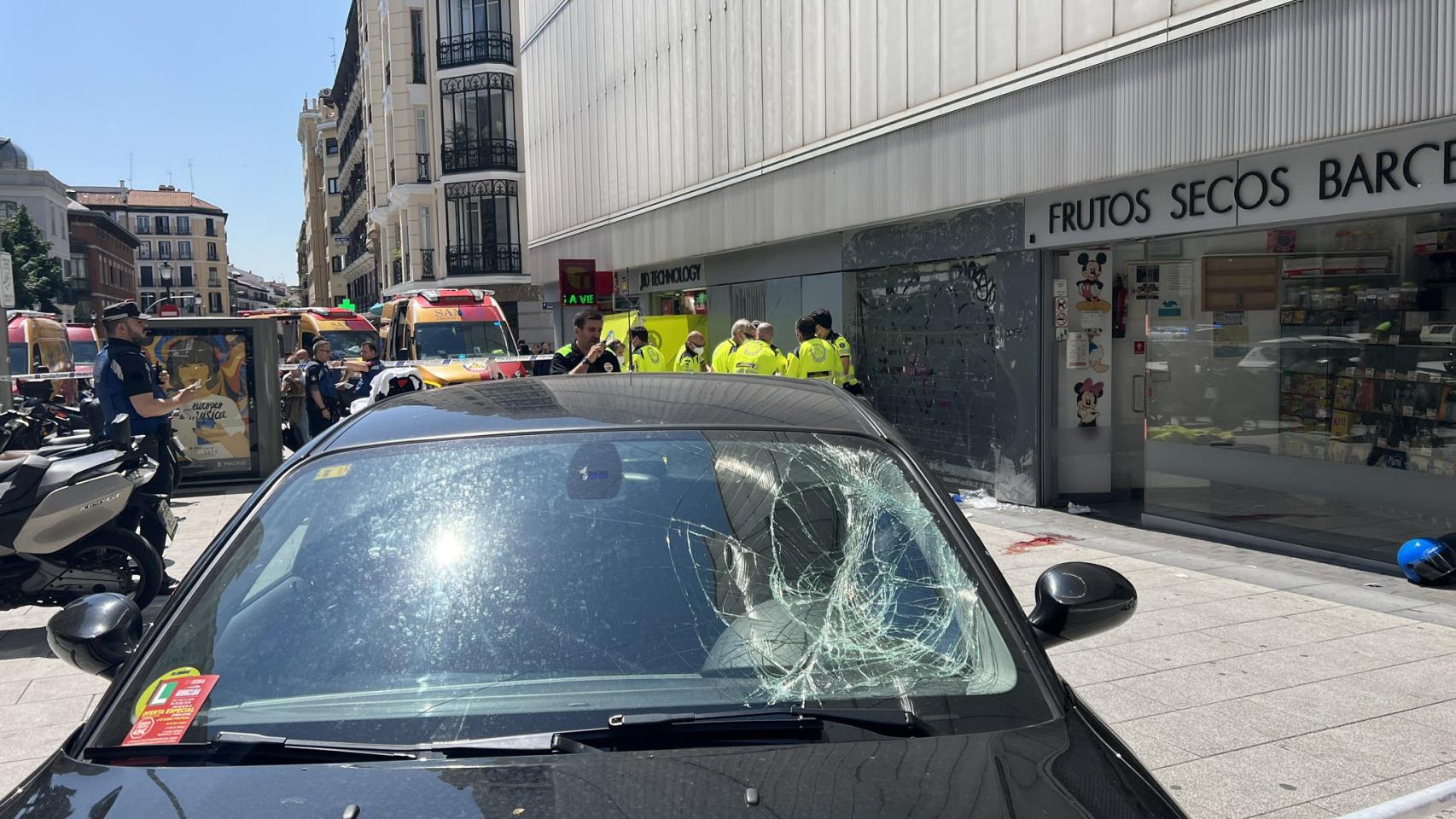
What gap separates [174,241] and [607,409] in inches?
6533

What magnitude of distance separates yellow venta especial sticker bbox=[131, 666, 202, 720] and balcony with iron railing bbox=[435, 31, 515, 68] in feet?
142

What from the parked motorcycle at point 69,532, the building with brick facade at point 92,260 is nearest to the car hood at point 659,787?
the parked motorcycle at point 69,532

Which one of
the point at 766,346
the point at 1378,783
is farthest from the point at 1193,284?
the point at 1378,783

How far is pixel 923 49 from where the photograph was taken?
11977mm

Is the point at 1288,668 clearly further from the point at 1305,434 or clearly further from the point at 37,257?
the point at 37,257

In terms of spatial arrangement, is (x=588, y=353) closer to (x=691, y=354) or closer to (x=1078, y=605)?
(x=691, y=354)

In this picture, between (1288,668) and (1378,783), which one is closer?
(1378,783)


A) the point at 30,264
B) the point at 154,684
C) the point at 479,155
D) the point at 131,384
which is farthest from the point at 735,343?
the point at 30,264

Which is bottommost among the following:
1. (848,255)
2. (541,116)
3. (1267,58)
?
(848,255)

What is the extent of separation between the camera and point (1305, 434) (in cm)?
902

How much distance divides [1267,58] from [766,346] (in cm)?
557

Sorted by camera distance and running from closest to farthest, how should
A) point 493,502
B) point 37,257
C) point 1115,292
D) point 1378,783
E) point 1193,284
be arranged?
point 493,502 → point 1378,783 → point 1193,284 → point 1115,292 → point 37,257

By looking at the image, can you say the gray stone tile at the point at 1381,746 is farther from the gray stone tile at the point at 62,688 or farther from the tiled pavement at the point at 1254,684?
the gray stone tile at the point at 62,688

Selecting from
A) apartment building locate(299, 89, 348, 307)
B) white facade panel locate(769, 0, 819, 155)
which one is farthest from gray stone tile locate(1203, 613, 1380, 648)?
apartment building locate(299, 89, 348, 307)
